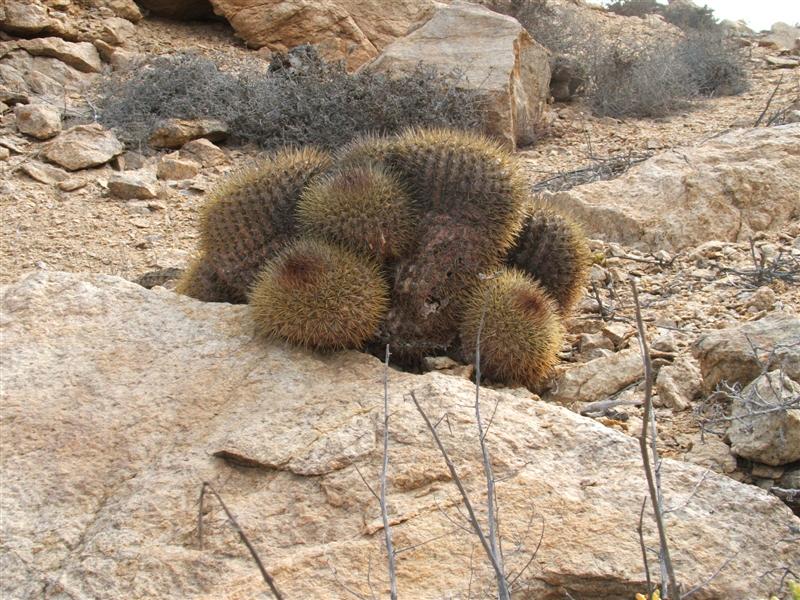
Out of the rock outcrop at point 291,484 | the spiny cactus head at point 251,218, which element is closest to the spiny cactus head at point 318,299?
the rock outcrop at point 291,484

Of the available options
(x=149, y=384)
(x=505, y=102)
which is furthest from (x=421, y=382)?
(x=505, y=102)

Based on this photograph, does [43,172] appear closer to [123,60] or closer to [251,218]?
[123,60]

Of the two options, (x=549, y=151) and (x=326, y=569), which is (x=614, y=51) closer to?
(x=549, y=151)

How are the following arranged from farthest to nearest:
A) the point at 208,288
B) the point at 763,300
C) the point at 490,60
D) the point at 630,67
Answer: the point at 630,67, the point at 490,60, the point at 763,300, the point at 208,288

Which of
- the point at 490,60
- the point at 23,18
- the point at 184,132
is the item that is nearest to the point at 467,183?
the point at 184,132

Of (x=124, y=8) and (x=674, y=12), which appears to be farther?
(x=674, y=12)

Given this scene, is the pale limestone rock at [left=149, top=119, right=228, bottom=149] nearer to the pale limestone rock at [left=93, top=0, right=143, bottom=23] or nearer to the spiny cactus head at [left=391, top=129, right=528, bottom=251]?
the pale limestone rock at [left=93, top=0, right=143, bottom=23]

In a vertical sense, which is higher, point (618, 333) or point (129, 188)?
point (618, 333)

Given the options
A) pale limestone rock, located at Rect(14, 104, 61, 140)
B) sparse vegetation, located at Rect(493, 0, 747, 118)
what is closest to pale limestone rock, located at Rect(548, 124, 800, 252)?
sparse vegetation, located at Rect(493, 0, 747, 118)
